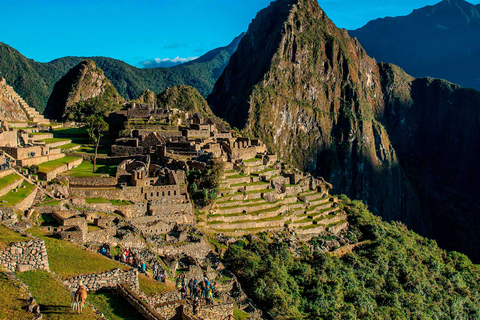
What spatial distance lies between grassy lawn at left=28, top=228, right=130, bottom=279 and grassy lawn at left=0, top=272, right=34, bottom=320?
2919 millimetres

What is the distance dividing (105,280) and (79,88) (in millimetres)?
114185

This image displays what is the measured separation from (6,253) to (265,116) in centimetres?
17082

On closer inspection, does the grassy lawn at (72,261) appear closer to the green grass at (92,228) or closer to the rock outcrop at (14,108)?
the green grass at (92,228)

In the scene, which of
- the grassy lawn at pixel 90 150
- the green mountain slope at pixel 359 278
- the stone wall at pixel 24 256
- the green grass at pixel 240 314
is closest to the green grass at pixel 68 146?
the grassy lawn at pixel 90 150

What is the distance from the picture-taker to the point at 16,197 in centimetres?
2756

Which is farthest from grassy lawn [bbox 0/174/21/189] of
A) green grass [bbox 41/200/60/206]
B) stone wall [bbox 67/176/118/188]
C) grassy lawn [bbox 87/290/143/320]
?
grassy lawn [bbox 87/290/143/320]

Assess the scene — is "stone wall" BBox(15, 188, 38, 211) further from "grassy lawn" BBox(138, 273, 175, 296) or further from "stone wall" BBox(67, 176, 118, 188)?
"grassy lawn" BBox(138, 273, 175, 296)

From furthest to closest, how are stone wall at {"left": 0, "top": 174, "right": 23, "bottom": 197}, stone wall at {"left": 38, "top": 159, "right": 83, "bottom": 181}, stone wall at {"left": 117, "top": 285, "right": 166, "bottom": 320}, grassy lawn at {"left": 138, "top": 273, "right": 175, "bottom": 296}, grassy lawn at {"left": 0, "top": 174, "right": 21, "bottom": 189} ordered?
stone wall at {"left": 38, "top": 159, "right": 83, "bottom": 181}, grassy lawn at {"left": 0, "top": 174, "right": 21, "bottom": 189}, stone wall at {"left": 0, "top": 174, "right": 23, "bottom": 197}, grassy lawn at {"left": 138, "top": 273, "right": 175, "bottom": 296}, stone wall at {"left": 117, "top": 285, "right": 166, "bottom": 320}

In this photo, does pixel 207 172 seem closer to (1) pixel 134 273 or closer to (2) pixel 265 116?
(1) pixel 134 273

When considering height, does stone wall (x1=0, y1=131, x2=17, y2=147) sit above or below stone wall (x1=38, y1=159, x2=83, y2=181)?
above

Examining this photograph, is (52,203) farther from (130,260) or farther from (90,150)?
(90,150)

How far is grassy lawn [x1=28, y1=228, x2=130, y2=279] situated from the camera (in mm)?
16559


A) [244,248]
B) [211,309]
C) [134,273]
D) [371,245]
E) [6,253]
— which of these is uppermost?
[6,253]

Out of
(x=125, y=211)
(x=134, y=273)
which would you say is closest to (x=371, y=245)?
(x=125, y=211)
